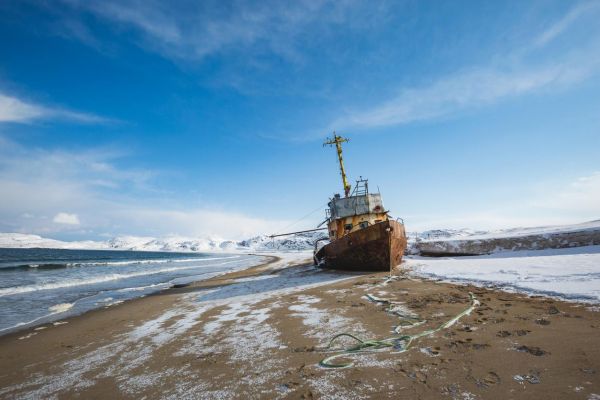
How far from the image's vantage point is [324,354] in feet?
13.0

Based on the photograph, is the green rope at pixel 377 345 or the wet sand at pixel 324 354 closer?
the wet sand at pixel 324 354

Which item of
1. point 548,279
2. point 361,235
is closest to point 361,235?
point 361,235

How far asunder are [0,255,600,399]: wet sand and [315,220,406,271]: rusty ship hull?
524cm

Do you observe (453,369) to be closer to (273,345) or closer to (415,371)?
(415,371)

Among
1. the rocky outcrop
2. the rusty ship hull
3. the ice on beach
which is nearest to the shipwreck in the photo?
the rusty ship hull

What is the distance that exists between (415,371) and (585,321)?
9.67 feet

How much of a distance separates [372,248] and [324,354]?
31.7ft

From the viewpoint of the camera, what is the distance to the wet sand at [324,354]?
116 inches

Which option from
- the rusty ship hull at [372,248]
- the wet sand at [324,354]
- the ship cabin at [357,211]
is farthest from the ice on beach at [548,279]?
the ship cabin at [357,211]

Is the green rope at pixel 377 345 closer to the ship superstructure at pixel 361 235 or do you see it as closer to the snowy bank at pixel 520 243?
the ship superstructure at pixel 361 235

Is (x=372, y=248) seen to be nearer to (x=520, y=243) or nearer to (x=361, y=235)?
(x=361, y=235)

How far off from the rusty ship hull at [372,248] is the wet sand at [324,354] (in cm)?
524

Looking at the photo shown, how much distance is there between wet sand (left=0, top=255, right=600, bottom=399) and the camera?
2.95 m

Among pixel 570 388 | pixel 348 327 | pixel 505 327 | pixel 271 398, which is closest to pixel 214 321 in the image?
pixel 348 327
